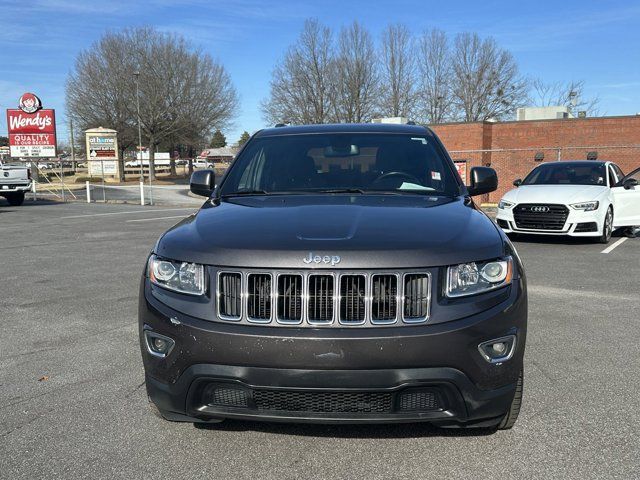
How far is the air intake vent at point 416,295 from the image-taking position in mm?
2695

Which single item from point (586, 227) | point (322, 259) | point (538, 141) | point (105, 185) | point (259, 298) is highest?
point (538, 141)

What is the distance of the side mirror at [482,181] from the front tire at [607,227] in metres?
7.32

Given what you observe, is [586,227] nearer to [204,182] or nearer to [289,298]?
[204,182]

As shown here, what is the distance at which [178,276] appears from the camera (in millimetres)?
2924

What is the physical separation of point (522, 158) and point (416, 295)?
3074 centimetres

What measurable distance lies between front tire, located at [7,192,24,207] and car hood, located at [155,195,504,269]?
892 inches

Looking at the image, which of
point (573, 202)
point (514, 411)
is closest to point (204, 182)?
point (514, 411)

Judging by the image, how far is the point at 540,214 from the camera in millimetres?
10898

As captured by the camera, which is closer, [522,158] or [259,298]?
[259,298]

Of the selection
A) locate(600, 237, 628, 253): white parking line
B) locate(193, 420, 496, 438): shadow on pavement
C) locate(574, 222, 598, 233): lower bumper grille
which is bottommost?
locate(600, 237, 628, 253): white parking line

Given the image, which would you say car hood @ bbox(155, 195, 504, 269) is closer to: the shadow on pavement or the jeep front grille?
the jeep front grille

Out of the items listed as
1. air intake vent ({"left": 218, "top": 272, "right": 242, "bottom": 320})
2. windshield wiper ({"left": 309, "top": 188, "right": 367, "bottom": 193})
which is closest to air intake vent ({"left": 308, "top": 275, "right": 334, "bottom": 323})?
air intake vent ({"left": 218, "top": 272, "right": 242, "bottom": 320})

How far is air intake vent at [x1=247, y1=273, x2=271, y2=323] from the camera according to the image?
2732 millimetres

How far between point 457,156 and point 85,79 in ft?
113
